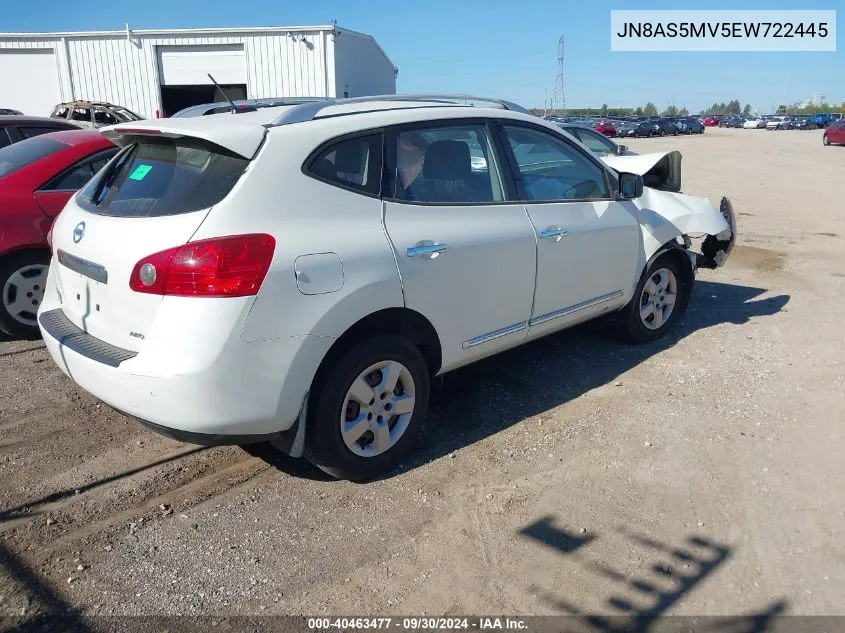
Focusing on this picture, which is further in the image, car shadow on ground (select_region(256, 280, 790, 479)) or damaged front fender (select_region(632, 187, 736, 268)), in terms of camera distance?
damaged front fender (select_region(632, 187, 736, 268))

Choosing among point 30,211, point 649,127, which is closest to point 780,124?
point 649,127

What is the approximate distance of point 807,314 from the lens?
246 inches

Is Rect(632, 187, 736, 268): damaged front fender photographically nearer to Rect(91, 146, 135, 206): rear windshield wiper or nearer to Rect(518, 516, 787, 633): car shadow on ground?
Rect(518, 516, 787, 633): car shadow on ground

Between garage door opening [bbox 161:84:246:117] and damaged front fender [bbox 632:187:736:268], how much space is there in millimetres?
21682

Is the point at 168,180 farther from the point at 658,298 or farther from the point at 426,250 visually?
the point at 658,298

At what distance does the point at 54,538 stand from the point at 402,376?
5.64ft

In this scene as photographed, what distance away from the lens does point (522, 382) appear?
4664 millimetres

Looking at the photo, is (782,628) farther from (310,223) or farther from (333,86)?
(333,86)

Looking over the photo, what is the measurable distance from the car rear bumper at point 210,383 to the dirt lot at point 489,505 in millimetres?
518

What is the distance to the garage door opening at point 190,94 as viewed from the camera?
2531cm

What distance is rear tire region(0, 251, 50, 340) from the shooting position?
5156mm

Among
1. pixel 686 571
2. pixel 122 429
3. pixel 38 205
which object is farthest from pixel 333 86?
pixel 686 571

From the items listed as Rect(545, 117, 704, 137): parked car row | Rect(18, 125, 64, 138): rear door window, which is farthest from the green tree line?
Rect(18, 125, 64, 138): rear door window

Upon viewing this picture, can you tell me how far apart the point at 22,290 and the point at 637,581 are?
15.9 feet
